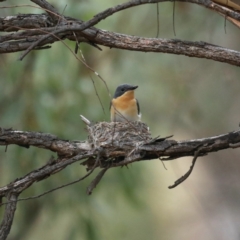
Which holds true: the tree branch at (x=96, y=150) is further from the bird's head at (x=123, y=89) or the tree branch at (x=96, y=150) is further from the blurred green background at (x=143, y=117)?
the blurred green background at (x=143, y=117)

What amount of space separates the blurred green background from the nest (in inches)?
56.5

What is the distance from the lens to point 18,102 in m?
5.51

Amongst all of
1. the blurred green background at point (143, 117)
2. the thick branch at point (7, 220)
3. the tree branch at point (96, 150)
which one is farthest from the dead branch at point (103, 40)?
the blurred green background at point (143, 117)

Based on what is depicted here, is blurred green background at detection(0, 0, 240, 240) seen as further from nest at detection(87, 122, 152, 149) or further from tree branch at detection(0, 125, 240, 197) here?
tree branch at detection(0, 125, 240, 197)

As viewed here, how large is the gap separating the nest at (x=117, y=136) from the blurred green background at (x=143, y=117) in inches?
56.5

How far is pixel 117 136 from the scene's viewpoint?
3408 mm

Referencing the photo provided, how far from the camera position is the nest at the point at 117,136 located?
9.85 feet

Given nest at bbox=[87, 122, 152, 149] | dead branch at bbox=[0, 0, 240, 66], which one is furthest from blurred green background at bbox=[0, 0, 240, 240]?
dead branch at bbox=[0, 0, 240, 66]

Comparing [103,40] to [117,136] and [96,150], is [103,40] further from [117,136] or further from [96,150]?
[117,136]

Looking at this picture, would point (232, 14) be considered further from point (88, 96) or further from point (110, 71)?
point (110, 71)

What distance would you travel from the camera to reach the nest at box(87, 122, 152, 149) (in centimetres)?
300

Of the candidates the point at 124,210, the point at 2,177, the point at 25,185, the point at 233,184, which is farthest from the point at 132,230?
the point at 25,185

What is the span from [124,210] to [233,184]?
1671 mm

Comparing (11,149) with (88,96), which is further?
(88,96)
